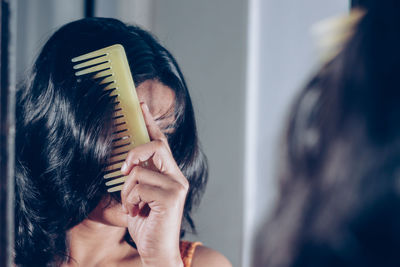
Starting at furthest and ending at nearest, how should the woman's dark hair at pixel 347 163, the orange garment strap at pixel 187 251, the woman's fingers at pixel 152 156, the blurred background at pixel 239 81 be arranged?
the blurred background at pixel 239 81 → the orange garment strap at pixel 187 251 → the woman's fingers at pixel 152 156 → the woman's dark hair at pixel 347 163

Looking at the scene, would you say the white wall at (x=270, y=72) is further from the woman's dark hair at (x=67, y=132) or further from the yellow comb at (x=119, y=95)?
the yellow comb at (x=119, y=95)

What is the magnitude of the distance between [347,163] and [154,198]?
1.04 feet

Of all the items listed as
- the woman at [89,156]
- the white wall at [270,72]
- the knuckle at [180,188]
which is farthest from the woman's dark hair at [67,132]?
the white wall at [270,72]

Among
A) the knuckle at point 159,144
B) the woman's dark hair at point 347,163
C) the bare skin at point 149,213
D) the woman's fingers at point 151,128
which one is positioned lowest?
the bare skin at point 149,213

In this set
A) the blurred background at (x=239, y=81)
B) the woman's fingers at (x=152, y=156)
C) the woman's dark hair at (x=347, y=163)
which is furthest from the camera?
the blurred background at (x=239, y=81)

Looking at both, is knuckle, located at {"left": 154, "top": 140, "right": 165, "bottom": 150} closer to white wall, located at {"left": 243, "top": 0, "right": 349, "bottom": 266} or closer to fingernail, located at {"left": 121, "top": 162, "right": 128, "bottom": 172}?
fingernail, located at {"left": 121, "top": 162, "right": 128, "bottom": 172}

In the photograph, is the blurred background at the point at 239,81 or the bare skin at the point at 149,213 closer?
the bare skin at the point at 149,213

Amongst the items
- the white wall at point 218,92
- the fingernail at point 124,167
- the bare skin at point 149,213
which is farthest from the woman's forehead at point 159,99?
the white wall at point 218,92

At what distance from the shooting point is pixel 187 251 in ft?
2.36

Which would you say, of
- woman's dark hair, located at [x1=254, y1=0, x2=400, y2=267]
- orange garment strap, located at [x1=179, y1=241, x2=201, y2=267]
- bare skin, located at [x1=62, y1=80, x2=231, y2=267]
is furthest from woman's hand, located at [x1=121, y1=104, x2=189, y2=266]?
woman's dark hair, located at [x1=254, y1=0, x2=400, y2=267]

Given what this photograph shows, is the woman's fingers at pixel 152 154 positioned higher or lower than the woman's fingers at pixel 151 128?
lower

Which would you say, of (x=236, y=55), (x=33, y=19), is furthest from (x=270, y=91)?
(x=33, y=19)

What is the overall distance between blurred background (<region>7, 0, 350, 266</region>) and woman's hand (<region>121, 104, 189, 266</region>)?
283 mm

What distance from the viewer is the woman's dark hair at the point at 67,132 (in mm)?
557
